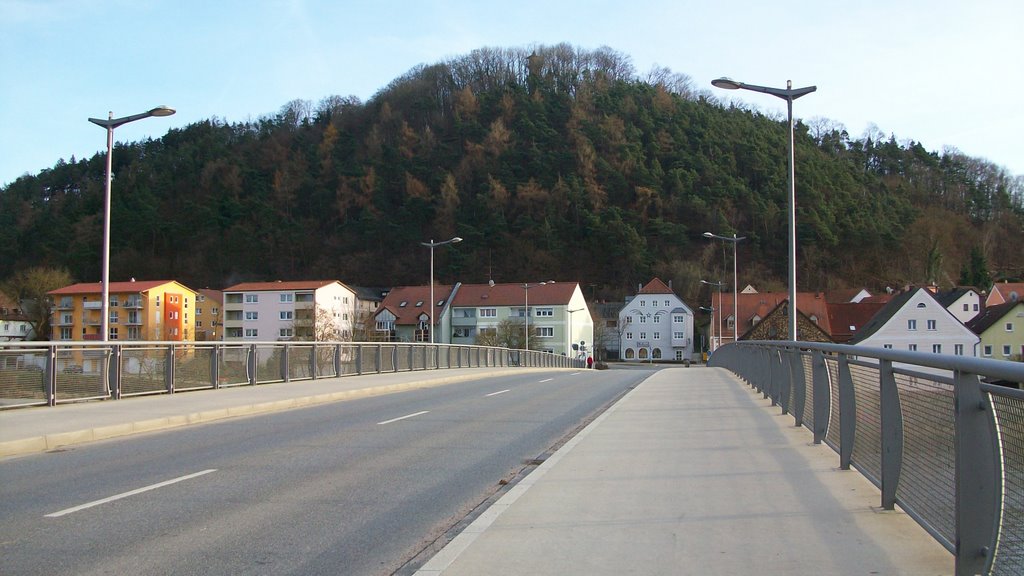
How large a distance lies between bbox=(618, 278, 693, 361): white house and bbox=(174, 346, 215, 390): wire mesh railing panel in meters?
90.7

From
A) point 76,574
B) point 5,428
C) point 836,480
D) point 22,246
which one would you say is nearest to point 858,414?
point 836,480

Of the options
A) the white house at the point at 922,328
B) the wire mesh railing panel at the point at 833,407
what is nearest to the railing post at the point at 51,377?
the wire mesh railing panel at the point at 833,407

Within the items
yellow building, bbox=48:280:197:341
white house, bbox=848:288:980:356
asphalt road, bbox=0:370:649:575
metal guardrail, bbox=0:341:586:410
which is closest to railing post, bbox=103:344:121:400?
metal guardrail, bbox=0:341:586:410

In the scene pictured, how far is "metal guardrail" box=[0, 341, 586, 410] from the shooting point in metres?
14.6

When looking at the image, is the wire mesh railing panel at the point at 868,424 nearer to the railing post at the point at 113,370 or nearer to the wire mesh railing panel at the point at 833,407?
the wire mesh railing panel at the point at 833,407

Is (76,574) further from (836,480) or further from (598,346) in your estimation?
(598,346)

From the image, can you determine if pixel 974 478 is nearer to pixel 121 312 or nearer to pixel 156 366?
pixel 156 366

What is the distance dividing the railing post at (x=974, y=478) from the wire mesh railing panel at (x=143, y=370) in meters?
16.3

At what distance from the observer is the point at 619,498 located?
698 cm

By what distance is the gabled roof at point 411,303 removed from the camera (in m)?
105

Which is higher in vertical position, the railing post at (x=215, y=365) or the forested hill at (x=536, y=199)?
the forested hill at (x=536, y=199)

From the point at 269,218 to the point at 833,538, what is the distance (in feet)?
460

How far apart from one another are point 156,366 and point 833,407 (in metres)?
14.6

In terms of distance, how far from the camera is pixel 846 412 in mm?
7648
